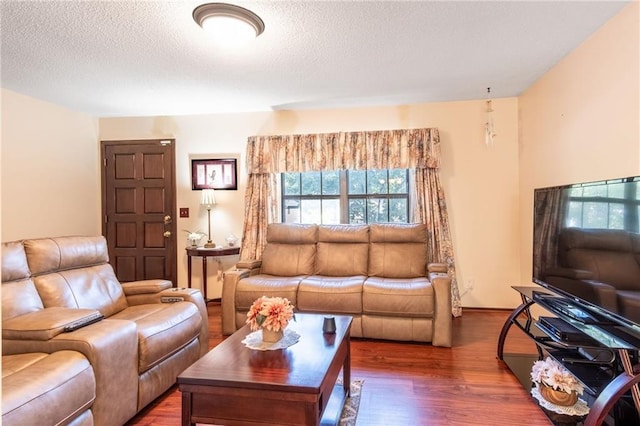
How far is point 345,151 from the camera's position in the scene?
4.23 meters

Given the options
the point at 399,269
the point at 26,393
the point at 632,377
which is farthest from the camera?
the point at 399,269

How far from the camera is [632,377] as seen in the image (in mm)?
1697

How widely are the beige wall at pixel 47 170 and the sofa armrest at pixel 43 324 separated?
6.98 feet

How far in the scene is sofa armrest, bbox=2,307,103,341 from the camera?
6.21 ft

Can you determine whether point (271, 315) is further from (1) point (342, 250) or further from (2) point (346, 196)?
(2) point (346, 196)

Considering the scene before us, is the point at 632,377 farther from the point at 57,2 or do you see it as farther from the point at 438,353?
the point at 57,2

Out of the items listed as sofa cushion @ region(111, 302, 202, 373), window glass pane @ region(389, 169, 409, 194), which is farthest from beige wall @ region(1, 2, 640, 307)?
sofa cushion @ region(111, 302, 202, 373)

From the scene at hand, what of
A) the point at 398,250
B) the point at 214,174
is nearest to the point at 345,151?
the point at 398,250

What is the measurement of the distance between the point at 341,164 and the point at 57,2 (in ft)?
9.18

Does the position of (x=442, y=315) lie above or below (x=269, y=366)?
below

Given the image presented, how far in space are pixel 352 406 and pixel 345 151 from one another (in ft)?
8.95

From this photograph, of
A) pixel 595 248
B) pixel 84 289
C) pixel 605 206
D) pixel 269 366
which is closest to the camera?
pixel 269 366

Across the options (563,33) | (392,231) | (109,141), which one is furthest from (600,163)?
(109,141)

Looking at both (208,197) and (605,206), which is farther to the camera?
(208,197)
